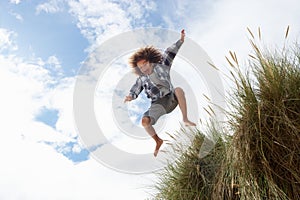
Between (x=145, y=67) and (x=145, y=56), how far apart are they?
0.21m

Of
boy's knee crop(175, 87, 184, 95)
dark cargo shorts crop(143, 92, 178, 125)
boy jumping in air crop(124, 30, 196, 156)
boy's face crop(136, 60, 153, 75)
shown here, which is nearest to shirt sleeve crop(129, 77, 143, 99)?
boy jumping in air crop(124, 30, 196, 156)

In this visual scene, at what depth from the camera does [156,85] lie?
226 inches

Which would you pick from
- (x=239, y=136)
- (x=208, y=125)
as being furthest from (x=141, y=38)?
(x=239, y=136)

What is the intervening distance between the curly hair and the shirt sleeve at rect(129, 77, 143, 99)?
0.57 feet

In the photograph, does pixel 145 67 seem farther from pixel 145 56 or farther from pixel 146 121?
pixel 146 121

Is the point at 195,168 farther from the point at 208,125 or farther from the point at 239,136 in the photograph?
the point at 239,136

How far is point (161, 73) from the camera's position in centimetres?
577

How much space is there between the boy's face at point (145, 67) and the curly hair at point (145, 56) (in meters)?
0.05

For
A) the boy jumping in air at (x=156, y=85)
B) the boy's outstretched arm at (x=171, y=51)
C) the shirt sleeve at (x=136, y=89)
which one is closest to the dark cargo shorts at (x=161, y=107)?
the boy jumping in air at (x=156, y=85)

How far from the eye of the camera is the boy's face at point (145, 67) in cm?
592

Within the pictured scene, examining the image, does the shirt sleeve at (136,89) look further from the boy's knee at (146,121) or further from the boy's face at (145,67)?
the boy's knee at (146,121)


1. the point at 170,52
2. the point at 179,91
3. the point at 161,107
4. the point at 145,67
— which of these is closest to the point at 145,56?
the point at 145,67

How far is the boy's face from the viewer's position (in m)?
5.92

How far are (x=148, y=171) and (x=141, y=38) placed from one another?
2202mm
